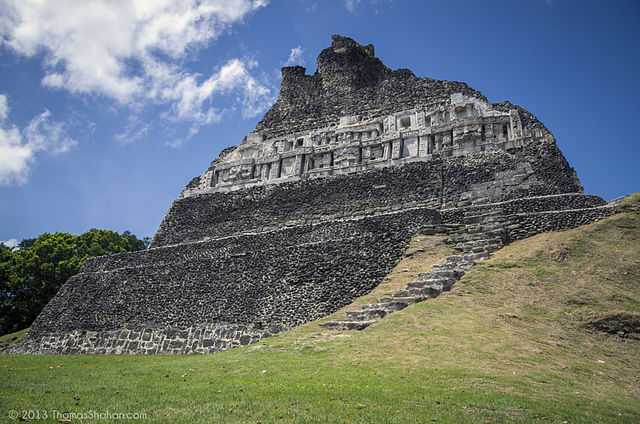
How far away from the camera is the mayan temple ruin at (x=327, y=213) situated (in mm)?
20688

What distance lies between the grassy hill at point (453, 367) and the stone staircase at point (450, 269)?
0.50 meters

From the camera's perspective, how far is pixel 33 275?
39656 millimetres

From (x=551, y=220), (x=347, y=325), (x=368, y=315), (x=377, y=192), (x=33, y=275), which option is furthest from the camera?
(x=33, y=275)

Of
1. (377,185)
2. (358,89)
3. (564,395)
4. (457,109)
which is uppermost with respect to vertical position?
(358,89)

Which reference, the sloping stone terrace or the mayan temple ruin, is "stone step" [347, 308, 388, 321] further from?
the sloping stone terrace

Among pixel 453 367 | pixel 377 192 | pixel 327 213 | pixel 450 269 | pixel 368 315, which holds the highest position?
pixel 377 192

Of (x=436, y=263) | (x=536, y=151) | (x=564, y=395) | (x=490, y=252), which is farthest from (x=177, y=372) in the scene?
(x=536, y=151)

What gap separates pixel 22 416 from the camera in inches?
344

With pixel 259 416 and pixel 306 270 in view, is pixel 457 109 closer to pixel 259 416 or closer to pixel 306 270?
pixel 306 270

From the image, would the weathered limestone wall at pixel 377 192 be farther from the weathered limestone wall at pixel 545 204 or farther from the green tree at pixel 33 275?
the green tree at pixel 33 275

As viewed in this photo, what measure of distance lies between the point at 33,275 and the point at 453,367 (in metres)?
36.6

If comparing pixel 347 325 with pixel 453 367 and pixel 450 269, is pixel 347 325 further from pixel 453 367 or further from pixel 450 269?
pixel 453 367

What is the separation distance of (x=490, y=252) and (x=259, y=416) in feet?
41.8

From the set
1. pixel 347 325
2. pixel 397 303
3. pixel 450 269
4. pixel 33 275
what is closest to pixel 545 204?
pixel 450 269
